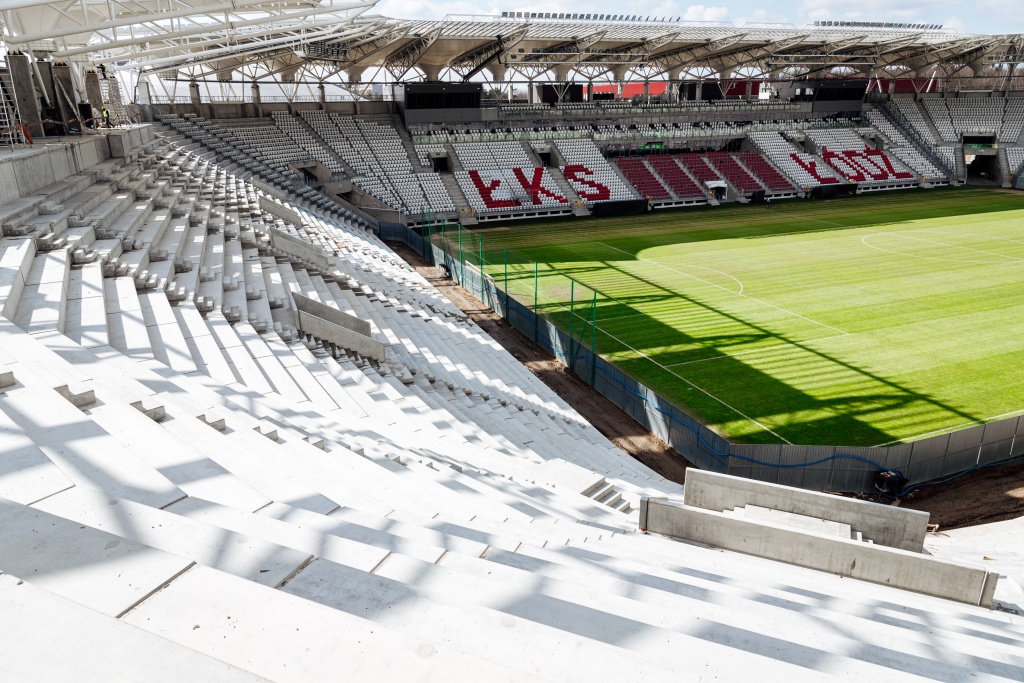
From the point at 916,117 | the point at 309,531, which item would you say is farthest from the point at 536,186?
the point at 309,531

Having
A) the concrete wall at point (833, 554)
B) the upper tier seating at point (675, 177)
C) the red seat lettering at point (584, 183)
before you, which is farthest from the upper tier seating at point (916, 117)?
the concrete wall at point (833, 554)

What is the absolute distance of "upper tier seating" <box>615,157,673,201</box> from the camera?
51594 mm

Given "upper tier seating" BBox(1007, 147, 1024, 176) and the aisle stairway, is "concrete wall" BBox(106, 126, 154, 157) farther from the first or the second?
"upper tier seating" BBox(1007, 147, 1024, 176)

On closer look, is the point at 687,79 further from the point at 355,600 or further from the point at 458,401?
the point at 355,600

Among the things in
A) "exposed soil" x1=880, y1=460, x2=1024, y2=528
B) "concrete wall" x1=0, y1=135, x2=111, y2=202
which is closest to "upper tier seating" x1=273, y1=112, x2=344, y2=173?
"concrete wall" x1=0, y1=135, x2=111, y2=202

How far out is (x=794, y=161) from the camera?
192ft

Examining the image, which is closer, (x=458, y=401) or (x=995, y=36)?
(x=458, y=401)

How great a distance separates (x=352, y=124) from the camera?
52594mm

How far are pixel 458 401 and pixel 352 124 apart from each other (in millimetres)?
42941

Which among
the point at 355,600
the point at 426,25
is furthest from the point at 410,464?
the point at 426,25

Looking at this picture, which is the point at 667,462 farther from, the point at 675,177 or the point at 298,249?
the point at 675,177

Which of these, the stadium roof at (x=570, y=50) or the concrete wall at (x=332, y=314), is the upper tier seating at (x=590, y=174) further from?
the concrete wall at (x=332, y=314)

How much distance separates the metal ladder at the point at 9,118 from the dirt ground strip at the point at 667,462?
15.2 metres

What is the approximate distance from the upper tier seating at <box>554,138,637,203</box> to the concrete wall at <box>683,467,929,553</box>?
40.5 meters
